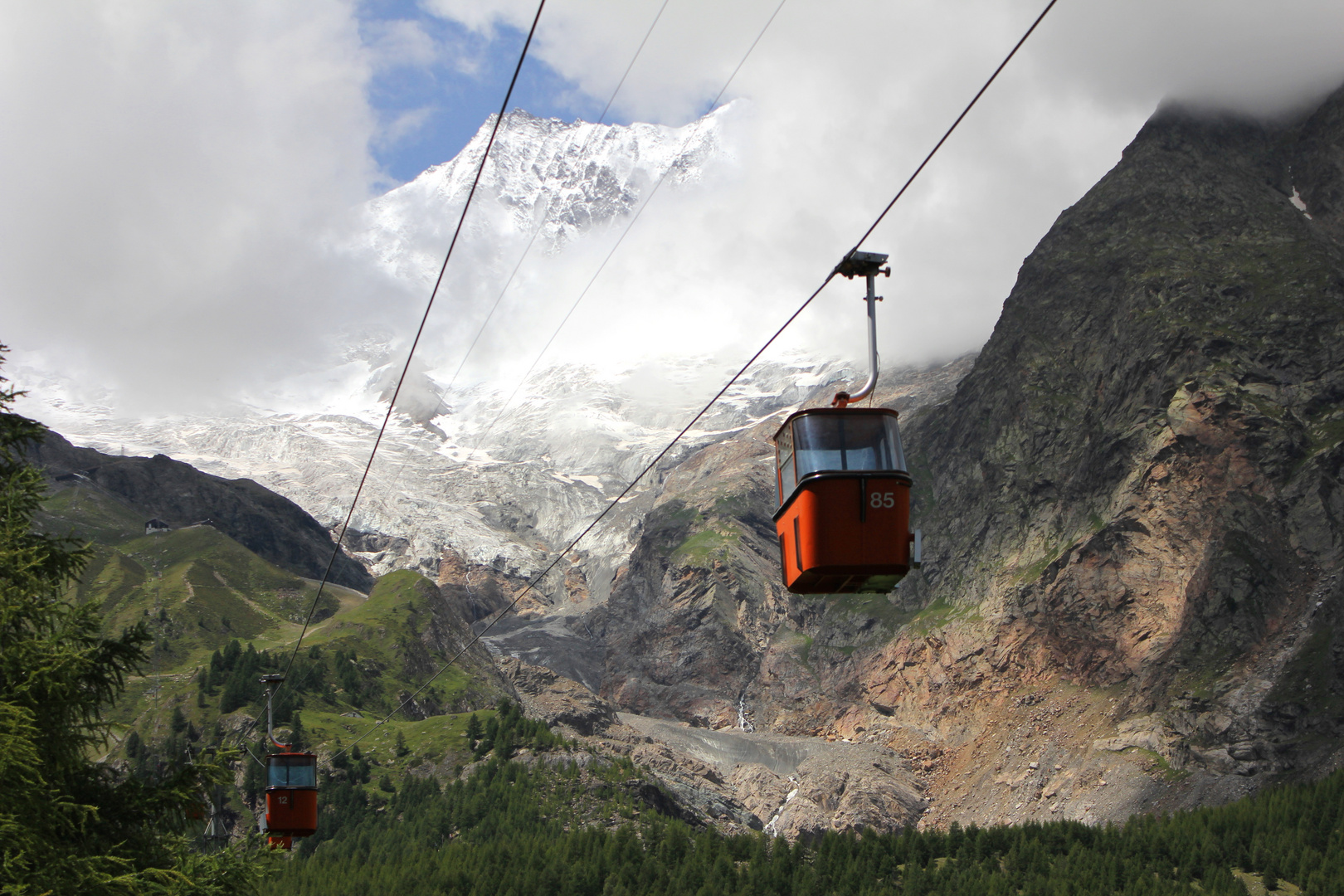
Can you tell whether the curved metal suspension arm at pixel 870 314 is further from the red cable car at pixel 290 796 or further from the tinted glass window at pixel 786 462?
the red cable car at pixel 290 796

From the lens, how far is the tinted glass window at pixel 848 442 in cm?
1856

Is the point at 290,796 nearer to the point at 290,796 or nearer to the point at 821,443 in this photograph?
the point at 290,796

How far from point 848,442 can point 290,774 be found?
2932 cm

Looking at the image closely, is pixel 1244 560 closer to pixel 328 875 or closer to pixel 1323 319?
pixel 1323 319

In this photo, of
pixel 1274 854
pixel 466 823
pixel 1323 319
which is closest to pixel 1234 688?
pixel 1274 854

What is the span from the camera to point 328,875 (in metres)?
116

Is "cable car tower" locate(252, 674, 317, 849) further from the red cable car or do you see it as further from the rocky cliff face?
the rocky cliff face

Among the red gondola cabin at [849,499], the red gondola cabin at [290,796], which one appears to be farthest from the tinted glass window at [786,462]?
the red gondola cabin at [290,796]

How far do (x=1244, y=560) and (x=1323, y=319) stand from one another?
4841cm

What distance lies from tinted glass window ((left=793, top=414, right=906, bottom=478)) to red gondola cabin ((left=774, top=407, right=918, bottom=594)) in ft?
0.05

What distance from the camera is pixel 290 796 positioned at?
1566 inches

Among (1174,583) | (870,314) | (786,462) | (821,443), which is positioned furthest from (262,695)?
(870,314)

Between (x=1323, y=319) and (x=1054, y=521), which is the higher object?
(x=1323, y=319)

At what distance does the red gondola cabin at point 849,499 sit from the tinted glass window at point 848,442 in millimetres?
14
